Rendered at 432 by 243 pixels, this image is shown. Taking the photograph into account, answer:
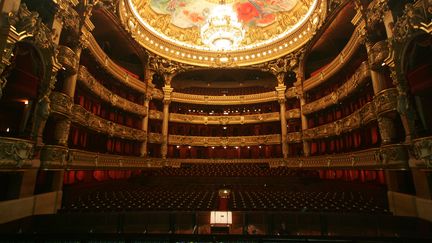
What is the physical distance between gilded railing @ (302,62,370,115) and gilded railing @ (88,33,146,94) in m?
16.6

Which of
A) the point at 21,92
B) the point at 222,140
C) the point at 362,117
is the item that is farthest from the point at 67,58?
the point at 222,140

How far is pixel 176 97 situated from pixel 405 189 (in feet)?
68.6

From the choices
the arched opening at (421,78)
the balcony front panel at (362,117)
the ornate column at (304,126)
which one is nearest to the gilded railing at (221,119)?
the ornate column at (304,126)

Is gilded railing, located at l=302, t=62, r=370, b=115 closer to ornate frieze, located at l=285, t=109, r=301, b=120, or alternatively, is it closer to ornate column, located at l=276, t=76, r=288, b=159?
ornate frieze, located at l=285, t=109, r=301, b=120

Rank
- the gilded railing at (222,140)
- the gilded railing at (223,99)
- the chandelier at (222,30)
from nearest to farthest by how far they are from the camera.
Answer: the chandelier at (222,30)
the gilded railing at (222,140)
the gilded railing at (223,99)

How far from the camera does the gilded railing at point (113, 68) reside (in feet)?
47.2

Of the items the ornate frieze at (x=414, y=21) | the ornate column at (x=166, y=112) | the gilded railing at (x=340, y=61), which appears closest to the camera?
the ornate frieze at (x=414, y=21)

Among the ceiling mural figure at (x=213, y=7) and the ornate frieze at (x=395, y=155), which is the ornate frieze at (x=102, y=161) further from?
the ornate frieze at (x=395, y=155)

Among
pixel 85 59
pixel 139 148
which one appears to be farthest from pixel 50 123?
pixel 139 148

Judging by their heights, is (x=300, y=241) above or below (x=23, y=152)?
below

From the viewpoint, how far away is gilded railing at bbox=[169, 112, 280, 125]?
80.1ft

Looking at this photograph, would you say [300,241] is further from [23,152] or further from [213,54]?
[213,54]

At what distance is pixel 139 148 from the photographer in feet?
71.3

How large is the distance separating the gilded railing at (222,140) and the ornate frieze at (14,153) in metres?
16.4
